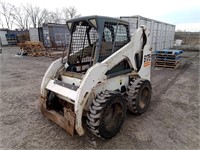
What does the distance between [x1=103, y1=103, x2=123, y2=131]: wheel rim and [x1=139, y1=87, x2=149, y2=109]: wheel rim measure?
34.4 inches

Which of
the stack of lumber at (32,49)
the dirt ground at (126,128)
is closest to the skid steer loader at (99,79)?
the dirt ground at (126,128)

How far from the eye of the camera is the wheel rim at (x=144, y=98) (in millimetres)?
3570

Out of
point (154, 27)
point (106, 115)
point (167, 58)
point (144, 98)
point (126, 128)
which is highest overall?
point (154, 27)

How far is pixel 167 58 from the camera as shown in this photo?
878 cm

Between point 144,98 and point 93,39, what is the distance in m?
1.87

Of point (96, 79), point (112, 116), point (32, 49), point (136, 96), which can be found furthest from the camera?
point (32, 49)

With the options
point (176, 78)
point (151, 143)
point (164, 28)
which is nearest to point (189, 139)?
point (151, 143)

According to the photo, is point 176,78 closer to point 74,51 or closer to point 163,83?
point 163,83

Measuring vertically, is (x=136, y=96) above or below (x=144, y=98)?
above

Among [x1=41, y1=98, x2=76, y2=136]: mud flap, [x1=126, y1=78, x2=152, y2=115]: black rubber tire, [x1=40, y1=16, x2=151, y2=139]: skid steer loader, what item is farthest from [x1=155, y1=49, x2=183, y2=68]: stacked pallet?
[x1=41, y1=98, x2=76, y2=136]: mud flap

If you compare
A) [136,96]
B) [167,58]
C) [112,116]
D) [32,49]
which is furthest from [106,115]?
[32,49]

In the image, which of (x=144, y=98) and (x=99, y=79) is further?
(x=144, y=98)

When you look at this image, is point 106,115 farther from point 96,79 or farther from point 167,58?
point 167,58

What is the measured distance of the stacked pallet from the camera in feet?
27.9
